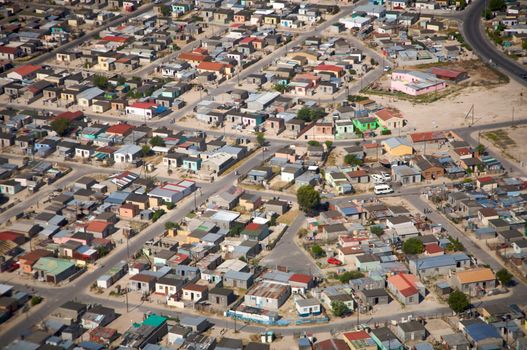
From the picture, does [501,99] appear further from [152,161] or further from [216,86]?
[152,161]

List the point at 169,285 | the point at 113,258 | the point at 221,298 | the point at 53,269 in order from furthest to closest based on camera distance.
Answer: the point at 113,258
the point at 53,269
the point at 169,285
the point at 221,298

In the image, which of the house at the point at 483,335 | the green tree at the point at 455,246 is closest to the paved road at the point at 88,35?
the green tree at the point at 455,246

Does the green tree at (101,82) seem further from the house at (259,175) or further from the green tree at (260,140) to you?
the house at (259,175)

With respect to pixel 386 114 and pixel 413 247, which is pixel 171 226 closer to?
pixel 413 247

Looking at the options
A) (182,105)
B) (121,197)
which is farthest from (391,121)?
(121,197)

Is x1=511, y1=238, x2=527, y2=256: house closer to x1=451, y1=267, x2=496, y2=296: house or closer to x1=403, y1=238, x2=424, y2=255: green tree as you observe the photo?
x1=451, y1=267, x2=496, y2=296: house

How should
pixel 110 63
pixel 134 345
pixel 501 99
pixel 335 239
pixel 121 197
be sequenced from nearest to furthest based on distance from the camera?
1. pixel 134 345
2. pixel 335 239
3. pixel 121 197
4. pixel 501 99
5. pixel 110 63

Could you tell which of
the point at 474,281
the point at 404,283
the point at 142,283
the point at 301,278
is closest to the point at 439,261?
the point at 474,281
